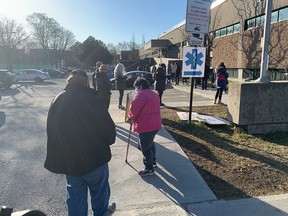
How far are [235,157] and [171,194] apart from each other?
6.36ft

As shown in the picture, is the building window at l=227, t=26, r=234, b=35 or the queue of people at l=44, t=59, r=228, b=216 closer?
the queue of people at l=44, t=59, r=228, b=216

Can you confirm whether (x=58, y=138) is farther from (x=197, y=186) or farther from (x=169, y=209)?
(x=197, y=186)

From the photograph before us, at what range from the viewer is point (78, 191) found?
9.12 feet

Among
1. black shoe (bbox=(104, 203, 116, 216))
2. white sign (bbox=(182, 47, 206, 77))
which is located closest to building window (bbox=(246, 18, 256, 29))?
white sign (bbox=(182, 47, 206, 77))

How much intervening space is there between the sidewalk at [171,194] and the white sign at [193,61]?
2455 mm

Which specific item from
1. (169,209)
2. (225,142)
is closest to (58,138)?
(169,209)

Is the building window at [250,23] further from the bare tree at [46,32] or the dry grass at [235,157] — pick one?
the bare tree at [46,32]

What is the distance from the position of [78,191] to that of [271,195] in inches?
109

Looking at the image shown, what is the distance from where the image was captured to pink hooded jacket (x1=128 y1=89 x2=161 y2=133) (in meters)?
4.16

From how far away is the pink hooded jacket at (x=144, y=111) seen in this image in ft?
13.7

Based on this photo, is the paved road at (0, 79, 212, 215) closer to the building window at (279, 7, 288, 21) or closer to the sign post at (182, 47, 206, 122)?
the sign post at (182, 47, 206, 122)

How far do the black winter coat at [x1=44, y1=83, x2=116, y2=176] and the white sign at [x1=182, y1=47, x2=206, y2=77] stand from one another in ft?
14.7

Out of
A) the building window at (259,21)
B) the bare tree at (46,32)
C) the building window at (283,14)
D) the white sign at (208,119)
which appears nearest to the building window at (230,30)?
the building window at (259,21)

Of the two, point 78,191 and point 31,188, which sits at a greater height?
point 78,191
